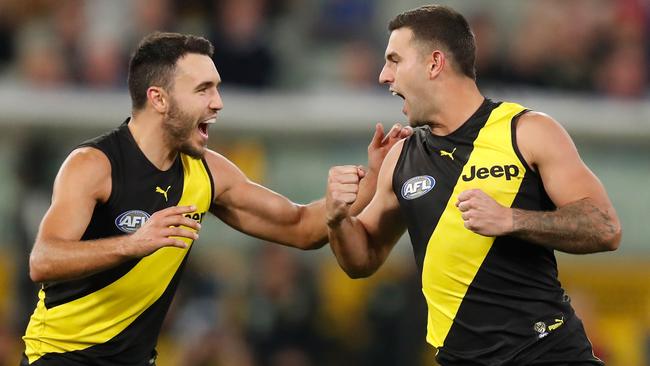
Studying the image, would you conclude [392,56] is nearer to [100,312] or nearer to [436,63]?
[436,63]

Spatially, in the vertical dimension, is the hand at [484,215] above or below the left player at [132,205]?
above

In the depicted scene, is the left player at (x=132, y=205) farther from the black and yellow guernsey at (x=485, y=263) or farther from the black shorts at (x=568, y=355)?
the black shorts at (x=568, y=355)

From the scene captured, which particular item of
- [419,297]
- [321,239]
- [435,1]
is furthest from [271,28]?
[321,239]

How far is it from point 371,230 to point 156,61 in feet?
5.09

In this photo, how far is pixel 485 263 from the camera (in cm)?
610

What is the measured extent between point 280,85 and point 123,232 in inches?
248

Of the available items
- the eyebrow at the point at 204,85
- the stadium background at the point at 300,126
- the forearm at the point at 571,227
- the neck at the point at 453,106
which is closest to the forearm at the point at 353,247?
the neck at the point at 453,106

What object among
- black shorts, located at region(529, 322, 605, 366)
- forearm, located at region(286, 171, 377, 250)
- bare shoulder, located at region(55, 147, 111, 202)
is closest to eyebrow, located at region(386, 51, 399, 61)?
forearm, located at region(286, 171, 377, 250)

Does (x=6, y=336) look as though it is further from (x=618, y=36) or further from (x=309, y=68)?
(x=618, y=36)

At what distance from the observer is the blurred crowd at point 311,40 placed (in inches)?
476

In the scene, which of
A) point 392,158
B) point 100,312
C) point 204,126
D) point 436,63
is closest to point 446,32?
point 436,63

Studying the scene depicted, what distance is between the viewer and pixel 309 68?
1326 cm

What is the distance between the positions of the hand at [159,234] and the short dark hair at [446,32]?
164 cm

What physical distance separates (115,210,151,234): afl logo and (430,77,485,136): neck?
5.50ft
